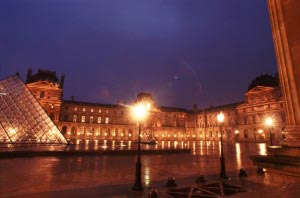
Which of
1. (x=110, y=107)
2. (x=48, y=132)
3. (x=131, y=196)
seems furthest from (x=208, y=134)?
(x=131, y=196)

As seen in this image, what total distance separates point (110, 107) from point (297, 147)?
5852 centimetres

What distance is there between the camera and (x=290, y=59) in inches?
122

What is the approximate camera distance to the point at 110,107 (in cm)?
5969

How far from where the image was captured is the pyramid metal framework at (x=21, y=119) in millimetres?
17297

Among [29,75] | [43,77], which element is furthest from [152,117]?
[29,75]

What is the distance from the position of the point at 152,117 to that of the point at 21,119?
48957 millimetres

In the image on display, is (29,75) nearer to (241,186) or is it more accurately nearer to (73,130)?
(73,130)

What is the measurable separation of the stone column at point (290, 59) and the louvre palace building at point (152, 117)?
48.1 m

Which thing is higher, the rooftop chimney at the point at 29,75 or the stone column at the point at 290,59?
the rooftop chimney at the point at 29,75

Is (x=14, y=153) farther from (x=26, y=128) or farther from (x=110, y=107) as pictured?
(x=110, y=107)

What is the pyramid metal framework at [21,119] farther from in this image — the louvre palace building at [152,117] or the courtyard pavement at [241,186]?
the louvre palace building at [152,117]

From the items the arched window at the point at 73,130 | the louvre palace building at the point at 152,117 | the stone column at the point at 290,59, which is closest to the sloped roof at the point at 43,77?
the louvre palace building at the point at 152,117

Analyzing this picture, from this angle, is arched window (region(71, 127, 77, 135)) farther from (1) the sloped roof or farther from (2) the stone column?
(2) the stone column

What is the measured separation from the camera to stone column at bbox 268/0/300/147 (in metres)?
3.01
